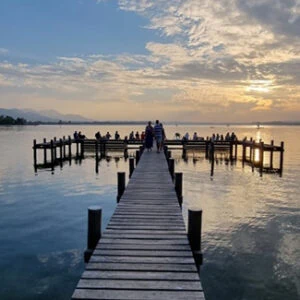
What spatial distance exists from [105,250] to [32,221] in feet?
30.7

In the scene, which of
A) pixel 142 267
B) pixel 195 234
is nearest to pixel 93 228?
pixel 142 267

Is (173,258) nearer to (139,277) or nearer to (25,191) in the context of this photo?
(139,277)

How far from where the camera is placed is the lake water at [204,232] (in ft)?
29.7

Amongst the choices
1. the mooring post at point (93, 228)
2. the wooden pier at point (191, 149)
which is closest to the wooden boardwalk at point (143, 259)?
the mooring post at point (93, 228)

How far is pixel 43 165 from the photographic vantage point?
1298 inches

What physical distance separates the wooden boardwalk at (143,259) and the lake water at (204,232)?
2510 millimetres

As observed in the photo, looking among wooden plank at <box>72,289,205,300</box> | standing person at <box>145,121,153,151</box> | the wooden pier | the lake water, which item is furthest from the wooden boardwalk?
the wooden pier

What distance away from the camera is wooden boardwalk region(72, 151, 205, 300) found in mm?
4805

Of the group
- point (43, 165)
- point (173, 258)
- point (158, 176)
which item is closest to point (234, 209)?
point (158, 176)

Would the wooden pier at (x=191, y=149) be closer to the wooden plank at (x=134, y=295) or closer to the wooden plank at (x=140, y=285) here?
the wooden plank at (x=140, y=285)

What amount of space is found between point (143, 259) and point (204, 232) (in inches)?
305

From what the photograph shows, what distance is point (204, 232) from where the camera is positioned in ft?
43.2

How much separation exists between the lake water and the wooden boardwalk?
251cm

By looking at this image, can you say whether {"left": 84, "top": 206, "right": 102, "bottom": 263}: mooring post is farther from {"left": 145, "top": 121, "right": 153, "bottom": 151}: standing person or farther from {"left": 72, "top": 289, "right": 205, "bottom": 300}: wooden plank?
{"left": 145, "top": 121, "right": 153, "bottom": 151}: standing person
